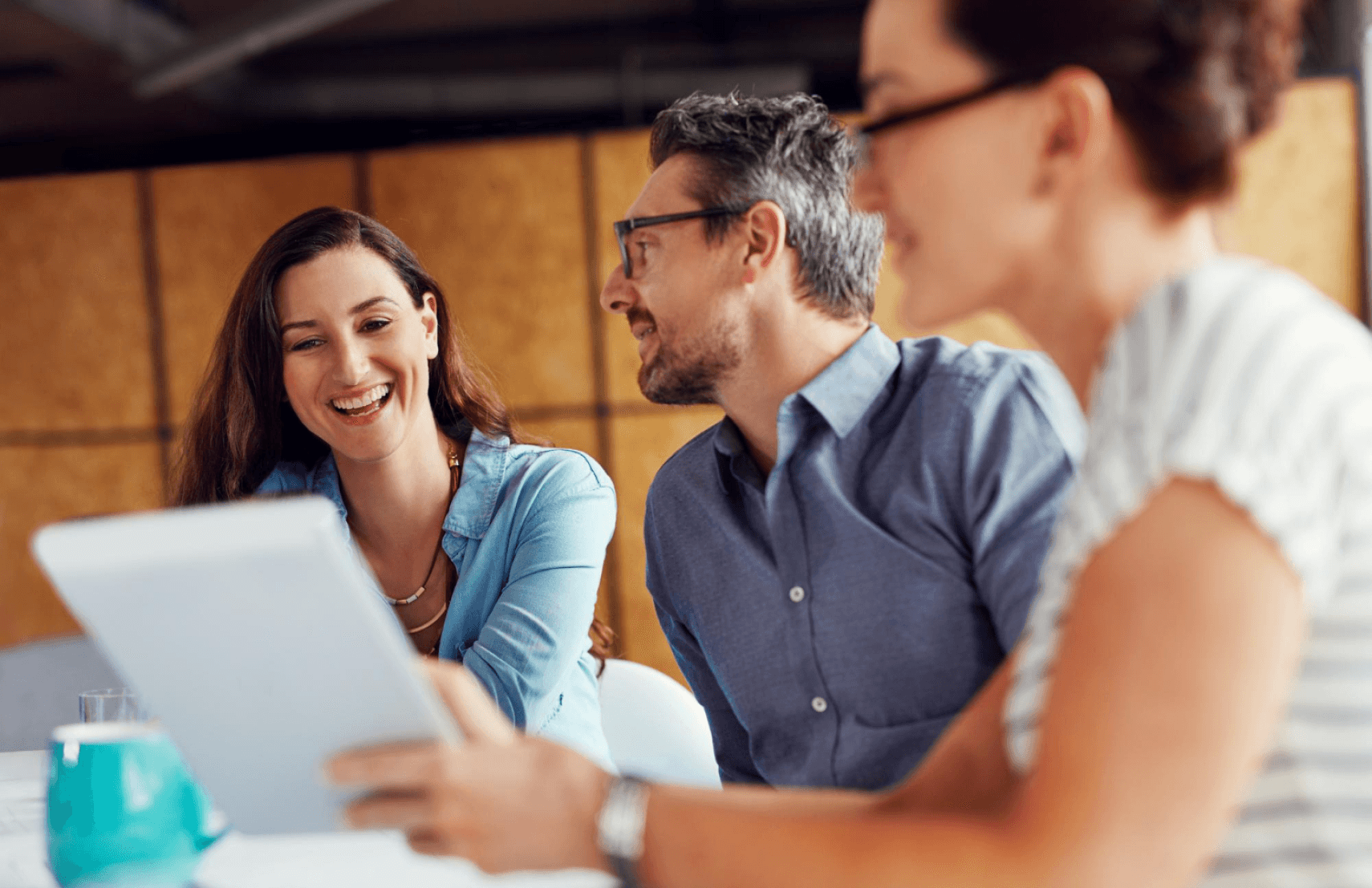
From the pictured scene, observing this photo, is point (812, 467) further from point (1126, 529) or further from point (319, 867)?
point (1126, 529)

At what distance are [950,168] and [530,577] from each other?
113 centimetres

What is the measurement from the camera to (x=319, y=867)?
1.03m

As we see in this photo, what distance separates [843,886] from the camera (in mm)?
634

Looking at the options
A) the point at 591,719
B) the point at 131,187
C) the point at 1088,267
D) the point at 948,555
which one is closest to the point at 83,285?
the point at 131,187

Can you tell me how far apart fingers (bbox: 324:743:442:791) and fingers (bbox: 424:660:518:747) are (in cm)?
4

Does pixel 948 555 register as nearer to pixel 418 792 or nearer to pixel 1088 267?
pixel 1088 267

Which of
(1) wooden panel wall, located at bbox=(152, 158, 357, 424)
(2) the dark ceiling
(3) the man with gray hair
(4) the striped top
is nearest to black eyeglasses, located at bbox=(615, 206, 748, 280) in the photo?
(3) the man with gray hair

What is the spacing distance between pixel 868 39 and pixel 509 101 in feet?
19.0

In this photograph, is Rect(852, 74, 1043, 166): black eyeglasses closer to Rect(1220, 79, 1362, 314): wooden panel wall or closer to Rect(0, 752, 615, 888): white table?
Rect(0, 752, 615, 888): white table

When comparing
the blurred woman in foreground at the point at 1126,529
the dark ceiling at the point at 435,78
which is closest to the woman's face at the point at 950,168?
the blurred woman in foreground at the point at 1126,529

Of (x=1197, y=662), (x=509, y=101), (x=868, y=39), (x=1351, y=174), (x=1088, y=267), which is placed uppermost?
(x=509, y=101)

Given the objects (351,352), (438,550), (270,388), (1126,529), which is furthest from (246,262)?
(1126,529)

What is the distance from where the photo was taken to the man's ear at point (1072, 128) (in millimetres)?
714

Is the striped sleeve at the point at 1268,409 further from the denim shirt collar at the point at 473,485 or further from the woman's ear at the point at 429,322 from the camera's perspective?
the woman's ear at the point at 429,322
